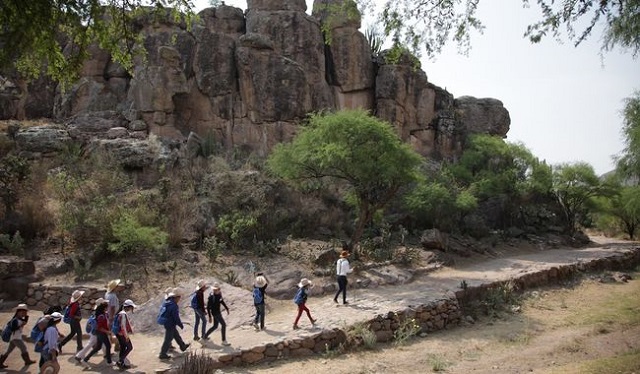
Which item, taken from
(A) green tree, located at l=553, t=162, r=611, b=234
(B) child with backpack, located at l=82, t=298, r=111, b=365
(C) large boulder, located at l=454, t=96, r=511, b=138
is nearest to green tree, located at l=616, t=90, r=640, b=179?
(A) green tree, located at l=553, t=162, r=611, b=234

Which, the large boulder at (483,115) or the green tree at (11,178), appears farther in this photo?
the large boulder at (483,115)

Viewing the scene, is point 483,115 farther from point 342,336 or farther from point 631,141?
point 342,336

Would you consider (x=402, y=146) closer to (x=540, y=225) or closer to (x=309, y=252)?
(x=309, y=252)

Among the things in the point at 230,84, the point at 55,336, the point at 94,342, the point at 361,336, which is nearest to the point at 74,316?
the point at 94,342

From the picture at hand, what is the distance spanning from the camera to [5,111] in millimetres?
26359

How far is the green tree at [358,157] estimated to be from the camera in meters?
18.8

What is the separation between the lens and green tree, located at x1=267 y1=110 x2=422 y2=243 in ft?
61.7

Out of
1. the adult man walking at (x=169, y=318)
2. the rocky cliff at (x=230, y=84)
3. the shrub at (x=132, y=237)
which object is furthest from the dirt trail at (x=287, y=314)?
the rocky cliff at (x=230, y=84)

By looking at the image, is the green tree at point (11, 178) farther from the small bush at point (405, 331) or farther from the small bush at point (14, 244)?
the small bush at point (405, 331)

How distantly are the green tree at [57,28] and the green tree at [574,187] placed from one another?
30610mm

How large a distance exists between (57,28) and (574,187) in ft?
106

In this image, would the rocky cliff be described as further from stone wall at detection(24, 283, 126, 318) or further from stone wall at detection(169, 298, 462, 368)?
stone wall at detection(169, 298, 462, 368)

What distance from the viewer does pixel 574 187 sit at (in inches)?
1238

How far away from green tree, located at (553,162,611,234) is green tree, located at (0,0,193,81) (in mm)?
30610
